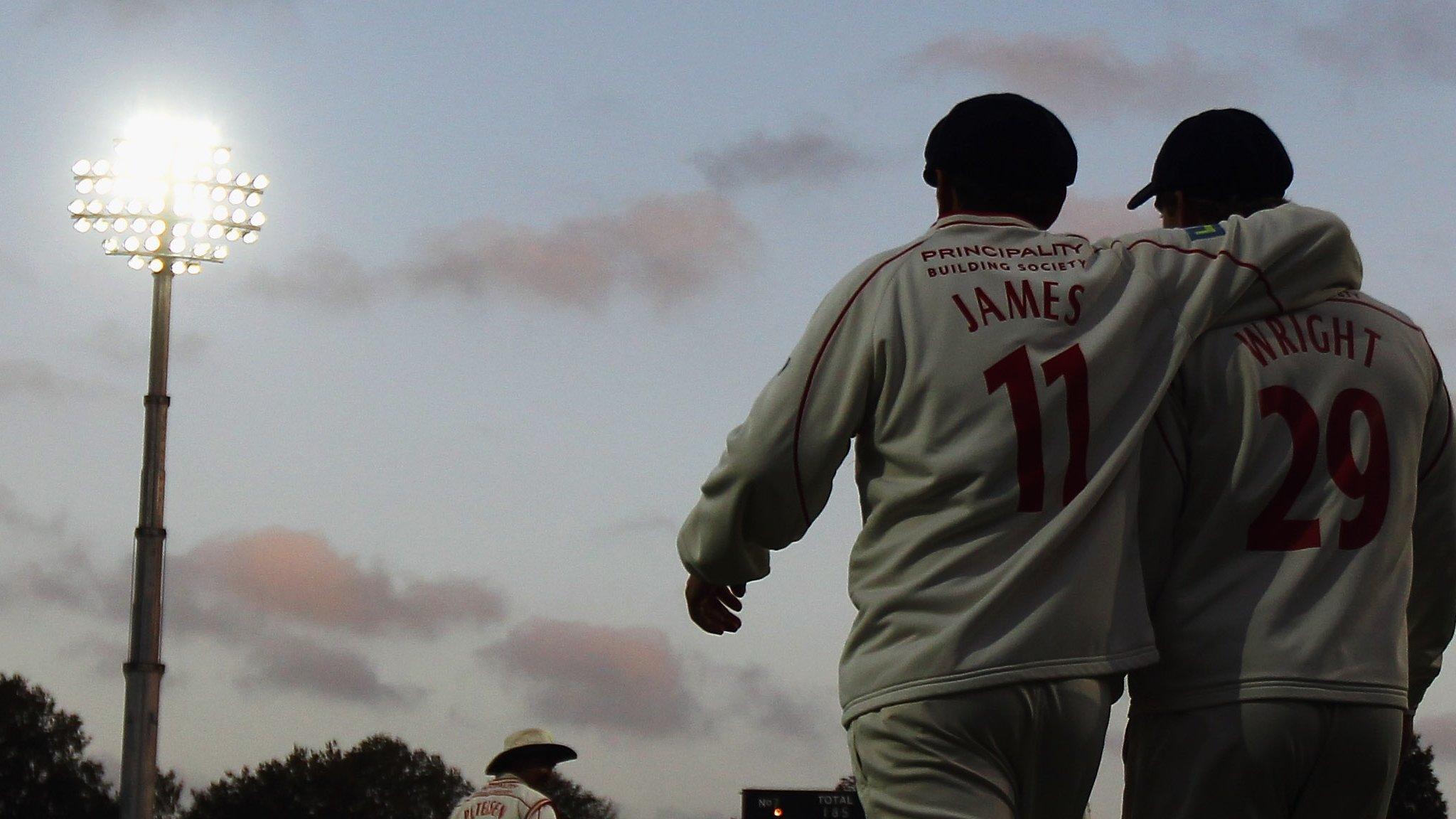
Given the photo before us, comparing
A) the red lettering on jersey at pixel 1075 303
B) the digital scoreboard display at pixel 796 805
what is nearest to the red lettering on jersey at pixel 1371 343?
the red lettering on jersey at pixel 1075 303

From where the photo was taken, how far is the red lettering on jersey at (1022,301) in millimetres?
4250

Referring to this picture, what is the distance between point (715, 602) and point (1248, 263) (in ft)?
4.58

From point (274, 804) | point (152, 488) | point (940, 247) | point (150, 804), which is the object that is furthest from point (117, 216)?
point (274, 804)

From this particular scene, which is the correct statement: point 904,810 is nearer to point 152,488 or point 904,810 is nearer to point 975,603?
point 975,603

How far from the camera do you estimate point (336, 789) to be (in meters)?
72.3

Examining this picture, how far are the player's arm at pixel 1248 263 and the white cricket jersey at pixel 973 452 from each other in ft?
0.04

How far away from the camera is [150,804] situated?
2134 centimetres

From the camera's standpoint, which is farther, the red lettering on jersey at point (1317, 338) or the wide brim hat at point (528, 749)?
the wide brim hat at point (528, 749)

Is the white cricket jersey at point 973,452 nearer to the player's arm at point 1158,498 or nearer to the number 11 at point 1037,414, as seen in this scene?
the number 11 at point 1037,414

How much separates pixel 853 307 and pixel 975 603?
2.23 feet

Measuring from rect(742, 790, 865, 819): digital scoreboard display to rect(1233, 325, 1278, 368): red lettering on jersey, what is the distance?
25.8 meters

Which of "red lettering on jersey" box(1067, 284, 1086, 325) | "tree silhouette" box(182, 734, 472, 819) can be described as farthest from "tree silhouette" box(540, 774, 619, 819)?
"red lettering on jersey" box(1067, 284, 1086, 325)

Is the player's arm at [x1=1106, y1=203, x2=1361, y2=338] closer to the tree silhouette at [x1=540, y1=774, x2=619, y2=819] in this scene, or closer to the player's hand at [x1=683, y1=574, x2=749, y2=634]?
the player's hand at [x1=683, y1=574, x2=749, y2=634]

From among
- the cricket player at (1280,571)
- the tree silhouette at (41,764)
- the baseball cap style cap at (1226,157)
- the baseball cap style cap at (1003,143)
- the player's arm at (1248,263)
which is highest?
the tree silhouette at (41,764)
